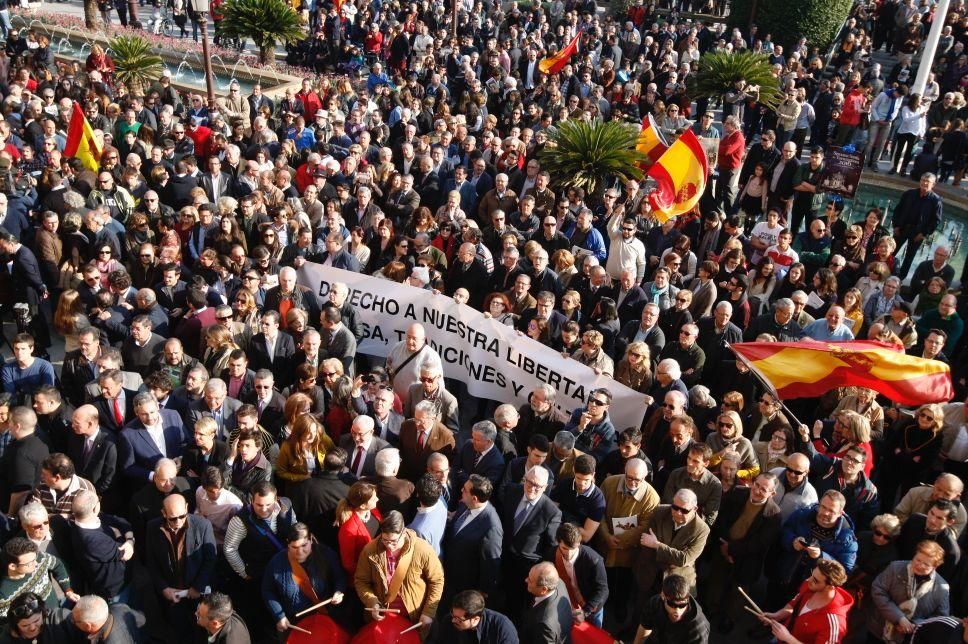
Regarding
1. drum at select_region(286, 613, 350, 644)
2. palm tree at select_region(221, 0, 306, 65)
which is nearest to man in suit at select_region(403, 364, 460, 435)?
drum at select_region(286, 613, 350, 644)

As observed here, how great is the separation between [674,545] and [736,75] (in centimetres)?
1220

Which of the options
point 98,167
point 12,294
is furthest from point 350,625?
point 98,167

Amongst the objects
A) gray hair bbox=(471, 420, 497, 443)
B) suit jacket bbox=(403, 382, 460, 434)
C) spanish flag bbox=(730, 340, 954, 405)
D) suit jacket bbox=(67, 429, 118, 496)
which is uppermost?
spanish flag bbox=(730, 340, 954, 405)

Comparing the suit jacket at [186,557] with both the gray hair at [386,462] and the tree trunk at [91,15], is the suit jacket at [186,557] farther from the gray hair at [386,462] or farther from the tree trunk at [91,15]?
the tree trunk at [91,15]

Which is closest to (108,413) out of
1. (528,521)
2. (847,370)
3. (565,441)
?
(528,521)

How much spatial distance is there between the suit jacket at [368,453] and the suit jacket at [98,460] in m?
1.55

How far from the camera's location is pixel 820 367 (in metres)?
7.00

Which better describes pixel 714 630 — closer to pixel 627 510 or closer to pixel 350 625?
pixel 627 510

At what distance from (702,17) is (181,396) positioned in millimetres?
23230

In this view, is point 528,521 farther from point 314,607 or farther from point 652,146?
point 652,146

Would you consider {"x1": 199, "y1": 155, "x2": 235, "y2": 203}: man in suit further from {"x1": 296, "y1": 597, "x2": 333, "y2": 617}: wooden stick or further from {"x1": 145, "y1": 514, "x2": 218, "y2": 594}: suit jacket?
{"x1": 296, "y1": 597, "x2": 333, "y2": 617}: wooden stick

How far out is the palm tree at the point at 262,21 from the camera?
19.7 meters

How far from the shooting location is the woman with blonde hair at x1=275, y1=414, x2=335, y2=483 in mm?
5973

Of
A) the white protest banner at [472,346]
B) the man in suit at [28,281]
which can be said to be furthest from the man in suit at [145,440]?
the man in suit at [28,281]
